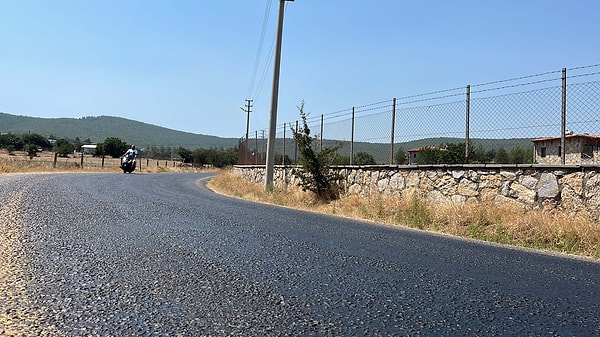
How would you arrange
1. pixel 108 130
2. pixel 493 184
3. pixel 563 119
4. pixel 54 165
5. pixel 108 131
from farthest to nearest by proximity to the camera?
pixel 108 130, pixel 108 131, pixel 54 165, pixel 493 184, pixel 563 119

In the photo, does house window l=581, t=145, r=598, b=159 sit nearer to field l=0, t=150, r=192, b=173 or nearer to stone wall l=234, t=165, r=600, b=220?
stone wall l=234, t=165, r=600, b=220

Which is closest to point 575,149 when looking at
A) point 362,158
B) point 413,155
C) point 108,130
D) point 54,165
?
point 413,155

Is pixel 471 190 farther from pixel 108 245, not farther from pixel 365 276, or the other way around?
pixel 108 245

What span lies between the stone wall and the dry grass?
306 mm

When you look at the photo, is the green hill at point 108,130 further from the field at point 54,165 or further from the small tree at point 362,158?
the small tree at point 362,158

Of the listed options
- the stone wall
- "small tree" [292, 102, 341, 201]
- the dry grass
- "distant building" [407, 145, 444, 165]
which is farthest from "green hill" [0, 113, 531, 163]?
the dry grass

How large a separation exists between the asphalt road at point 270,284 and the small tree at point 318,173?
813 cm

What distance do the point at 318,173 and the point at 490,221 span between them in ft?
22.7

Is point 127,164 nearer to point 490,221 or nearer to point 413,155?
point 413,155

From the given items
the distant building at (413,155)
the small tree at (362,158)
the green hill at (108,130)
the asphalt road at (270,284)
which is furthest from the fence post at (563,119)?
the green hill at (108,130)

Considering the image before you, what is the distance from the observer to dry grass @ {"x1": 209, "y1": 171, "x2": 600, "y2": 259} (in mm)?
8703

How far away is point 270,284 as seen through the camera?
471cm

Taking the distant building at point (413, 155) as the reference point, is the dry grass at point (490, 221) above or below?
below

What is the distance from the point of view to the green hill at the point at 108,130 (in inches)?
6033
